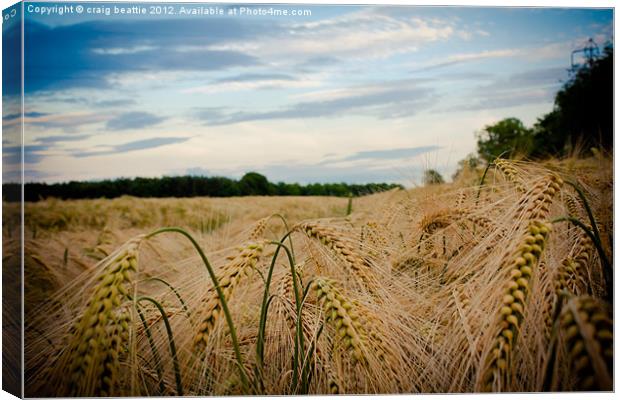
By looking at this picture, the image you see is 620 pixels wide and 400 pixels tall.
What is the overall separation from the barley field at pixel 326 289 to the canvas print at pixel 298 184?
1 centimetres

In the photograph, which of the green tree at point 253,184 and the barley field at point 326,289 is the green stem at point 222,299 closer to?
the barley field at point 326,289

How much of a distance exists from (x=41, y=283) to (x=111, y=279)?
86cm

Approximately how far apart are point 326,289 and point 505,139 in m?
1.30

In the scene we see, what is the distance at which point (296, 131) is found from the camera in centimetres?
309

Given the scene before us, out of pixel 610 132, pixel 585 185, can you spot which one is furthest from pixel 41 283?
pixel 610 132

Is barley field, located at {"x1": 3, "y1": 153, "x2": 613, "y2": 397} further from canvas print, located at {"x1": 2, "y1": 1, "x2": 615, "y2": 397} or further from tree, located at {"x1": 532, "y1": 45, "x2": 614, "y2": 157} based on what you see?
tree, located at {"x1": 532, "y1": 45, "x2": 614, "y2": 157}

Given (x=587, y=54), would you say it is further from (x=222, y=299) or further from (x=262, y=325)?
(x=222, y=299)

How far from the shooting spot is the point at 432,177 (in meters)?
3.17

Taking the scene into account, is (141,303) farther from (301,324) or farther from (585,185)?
(585,185)

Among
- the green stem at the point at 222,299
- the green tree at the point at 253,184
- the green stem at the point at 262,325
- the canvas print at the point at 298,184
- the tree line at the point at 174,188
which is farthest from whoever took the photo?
the green tree at the point at 253,184

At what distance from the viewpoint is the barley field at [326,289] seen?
244 cm

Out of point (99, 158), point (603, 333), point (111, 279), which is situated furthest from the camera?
point (99, 158)

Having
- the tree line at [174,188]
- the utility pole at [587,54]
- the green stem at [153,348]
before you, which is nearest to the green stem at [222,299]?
the green stem at [153,348]

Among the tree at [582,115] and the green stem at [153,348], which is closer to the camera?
the green stem at [153,348]
